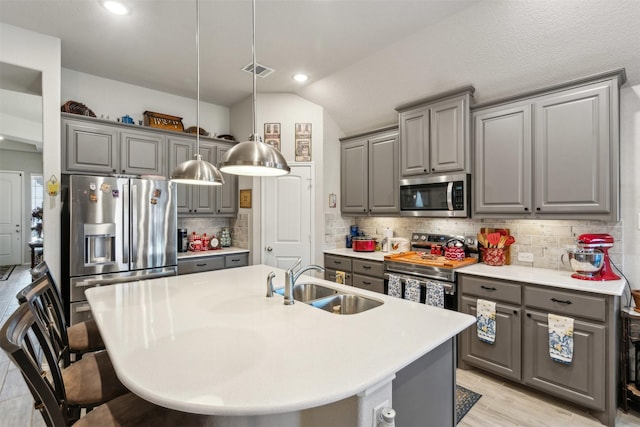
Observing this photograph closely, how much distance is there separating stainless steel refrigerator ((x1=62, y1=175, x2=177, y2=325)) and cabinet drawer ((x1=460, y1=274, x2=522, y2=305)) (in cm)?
311

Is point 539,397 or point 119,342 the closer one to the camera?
point 119,342

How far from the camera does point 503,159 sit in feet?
9.33

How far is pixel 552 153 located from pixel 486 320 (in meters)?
1.46

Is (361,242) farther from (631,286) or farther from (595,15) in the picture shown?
(595,15)

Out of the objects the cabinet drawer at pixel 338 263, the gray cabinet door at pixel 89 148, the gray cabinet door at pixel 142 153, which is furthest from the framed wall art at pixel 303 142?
the gray cabinet door at pixel 89 148

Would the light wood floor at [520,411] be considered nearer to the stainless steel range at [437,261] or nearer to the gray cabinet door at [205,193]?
the stainless steel range at [437,261]

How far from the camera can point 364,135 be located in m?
4.10

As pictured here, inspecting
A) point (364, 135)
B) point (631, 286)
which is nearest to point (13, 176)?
point (364, 135)

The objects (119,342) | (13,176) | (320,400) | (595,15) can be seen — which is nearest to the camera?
(320,400)

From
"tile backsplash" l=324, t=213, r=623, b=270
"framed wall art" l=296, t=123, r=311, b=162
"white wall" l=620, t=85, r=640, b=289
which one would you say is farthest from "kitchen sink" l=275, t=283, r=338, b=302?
"white wall" l=620, t=85, r=640, b=289

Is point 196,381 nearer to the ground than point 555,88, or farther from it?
nearer to the ground

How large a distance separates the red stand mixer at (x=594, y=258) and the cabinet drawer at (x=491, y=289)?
46 centimetres

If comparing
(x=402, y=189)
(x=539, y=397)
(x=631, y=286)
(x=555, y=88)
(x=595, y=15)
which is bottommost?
(x=539, y=397)

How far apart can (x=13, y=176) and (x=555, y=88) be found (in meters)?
10.4
